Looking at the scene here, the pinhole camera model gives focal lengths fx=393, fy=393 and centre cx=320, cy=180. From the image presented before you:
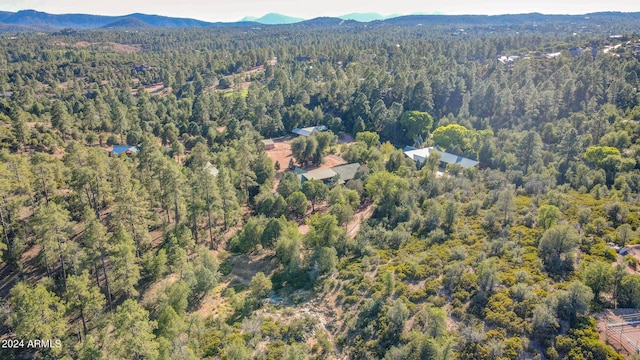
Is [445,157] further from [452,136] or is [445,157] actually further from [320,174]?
[320,174]

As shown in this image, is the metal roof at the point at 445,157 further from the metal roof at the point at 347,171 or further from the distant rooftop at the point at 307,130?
the distant rooftop at the point at 307,130

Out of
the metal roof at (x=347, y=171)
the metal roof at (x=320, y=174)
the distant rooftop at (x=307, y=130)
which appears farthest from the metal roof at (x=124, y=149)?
the metal roof at (x=347, y=171)

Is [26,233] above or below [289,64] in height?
below

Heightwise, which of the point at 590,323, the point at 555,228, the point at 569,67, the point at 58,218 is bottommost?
the point at 590,323

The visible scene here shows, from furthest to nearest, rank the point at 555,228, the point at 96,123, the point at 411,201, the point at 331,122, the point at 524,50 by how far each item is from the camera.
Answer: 1. the point at 524,50
2. the point at 331,122
3. the point at 96,123
4. the point at 411,201
5. the point at 555,228

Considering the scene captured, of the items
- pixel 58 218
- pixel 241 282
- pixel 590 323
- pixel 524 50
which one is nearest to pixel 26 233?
pixel 58 218

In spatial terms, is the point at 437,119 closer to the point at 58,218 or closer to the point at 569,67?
the point at 569,67

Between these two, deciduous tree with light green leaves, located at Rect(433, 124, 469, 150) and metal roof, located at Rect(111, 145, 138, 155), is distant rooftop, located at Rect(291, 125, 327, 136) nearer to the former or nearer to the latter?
deciduous tree with light green leaves, located at Rect(433, 124, 469, 150)

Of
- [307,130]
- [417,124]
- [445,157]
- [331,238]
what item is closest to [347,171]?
[445,157]
